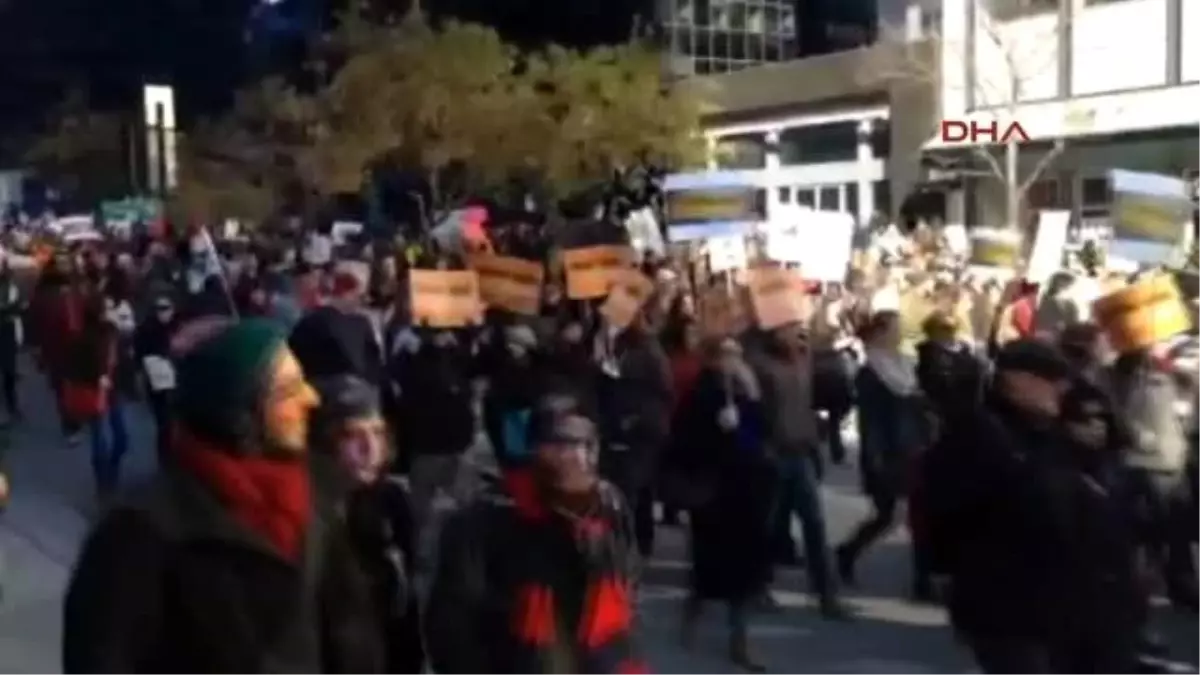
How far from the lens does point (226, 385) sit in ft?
12.0

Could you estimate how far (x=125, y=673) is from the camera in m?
3.51

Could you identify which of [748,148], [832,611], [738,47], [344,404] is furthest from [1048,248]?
[738,47]

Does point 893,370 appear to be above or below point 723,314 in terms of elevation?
below

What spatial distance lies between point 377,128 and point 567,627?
30.9 metres

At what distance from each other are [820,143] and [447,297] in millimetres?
29497

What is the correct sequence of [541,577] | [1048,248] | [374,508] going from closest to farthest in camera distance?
1. [541,577]
2. [374,508]
3. [1048,248]

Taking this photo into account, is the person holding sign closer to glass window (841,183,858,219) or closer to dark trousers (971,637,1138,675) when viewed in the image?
dark trousers (971,637,1138,675)

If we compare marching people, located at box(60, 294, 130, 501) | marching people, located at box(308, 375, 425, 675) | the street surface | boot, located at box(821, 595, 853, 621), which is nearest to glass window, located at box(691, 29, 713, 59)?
the street surface

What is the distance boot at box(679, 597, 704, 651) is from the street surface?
2.2 inches

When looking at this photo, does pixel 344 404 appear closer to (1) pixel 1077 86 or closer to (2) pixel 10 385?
(2) pixel 10 385

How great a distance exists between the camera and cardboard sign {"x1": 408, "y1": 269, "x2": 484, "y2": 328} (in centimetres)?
1411

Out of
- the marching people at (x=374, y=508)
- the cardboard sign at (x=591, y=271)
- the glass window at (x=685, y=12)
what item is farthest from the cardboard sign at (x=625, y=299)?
the glass window at (x=685, y=12)

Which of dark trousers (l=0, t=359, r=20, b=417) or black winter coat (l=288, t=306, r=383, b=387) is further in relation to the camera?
dark trousers (l=0, t=359, r=20, b=417)

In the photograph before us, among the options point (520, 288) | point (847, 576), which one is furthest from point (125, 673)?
point (520, 288)
